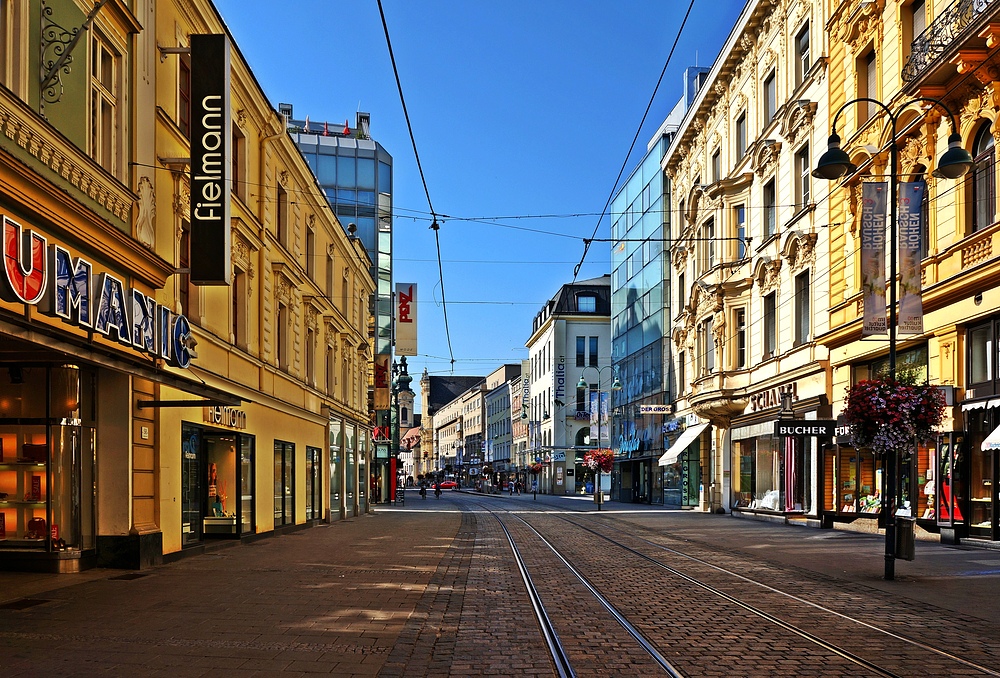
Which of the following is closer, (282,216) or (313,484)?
(282,216)

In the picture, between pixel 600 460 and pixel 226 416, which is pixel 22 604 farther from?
pixel 600 460

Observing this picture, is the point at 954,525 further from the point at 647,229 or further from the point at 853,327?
the point at 647,229

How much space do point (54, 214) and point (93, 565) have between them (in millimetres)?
5523

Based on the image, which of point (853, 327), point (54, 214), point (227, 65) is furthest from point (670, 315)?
point (54, 214)

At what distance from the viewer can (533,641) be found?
929 cm

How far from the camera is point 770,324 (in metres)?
34.5

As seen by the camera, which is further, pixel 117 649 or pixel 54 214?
pixel 54 214

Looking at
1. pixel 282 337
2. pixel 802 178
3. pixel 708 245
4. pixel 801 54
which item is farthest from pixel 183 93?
pixel 708 245

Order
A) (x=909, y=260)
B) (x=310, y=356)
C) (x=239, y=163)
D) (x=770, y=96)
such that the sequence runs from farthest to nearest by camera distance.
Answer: (x=770, y=96) → (x=310, y=356) → (x=239, y=163) → (x=909, y=260)

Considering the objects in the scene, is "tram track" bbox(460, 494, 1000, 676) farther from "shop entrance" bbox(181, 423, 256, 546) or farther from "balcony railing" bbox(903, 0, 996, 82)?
"balcony railing" bbox(903, 0, 996, 82)

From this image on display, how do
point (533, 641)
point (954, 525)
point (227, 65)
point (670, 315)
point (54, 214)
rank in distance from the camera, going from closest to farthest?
1. point (533, 641)
2. point (54, 214)
3. point (227, 65)
4. point (954, 525)
5. point (670, 315)

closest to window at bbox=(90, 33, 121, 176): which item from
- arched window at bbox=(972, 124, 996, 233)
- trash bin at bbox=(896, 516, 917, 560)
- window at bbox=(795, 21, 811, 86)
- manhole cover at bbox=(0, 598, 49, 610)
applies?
manhole cover at bbox=(0, 598, 49, 610)

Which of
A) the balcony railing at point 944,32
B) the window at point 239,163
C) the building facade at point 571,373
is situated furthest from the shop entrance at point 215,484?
the building facade at point 571,373

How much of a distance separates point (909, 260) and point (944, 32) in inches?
186
